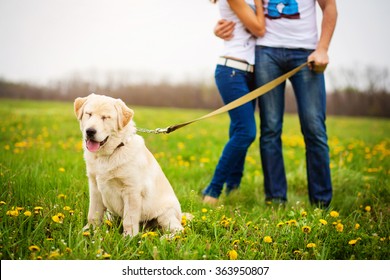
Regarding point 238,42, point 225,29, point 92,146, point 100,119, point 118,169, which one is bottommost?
point 118,169

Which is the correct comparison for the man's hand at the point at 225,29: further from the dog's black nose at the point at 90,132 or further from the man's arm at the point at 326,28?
the dog's black nose at the point at 90,132

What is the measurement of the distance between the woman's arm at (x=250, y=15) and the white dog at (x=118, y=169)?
4.69 ft

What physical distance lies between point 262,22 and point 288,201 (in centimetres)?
178

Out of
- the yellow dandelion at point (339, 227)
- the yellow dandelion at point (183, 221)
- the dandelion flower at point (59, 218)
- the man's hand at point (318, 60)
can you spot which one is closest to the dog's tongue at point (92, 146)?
the dandelion flower at point (59, 218)

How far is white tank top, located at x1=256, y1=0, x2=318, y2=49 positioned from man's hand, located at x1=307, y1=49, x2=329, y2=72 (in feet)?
0.52

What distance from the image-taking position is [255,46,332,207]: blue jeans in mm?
3330

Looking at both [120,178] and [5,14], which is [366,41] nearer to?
[120,178]

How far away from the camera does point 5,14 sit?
3.18 m

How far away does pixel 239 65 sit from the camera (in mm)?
3328

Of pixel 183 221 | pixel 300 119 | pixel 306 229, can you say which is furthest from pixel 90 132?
pixel 300 119

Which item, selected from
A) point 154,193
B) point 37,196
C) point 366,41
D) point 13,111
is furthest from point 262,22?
point 13,111

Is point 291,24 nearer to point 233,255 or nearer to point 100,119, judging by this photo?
point 100,119

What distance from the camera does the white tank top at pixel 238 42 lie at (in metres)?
3.34

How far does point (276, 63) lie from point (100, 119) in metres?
1.81
